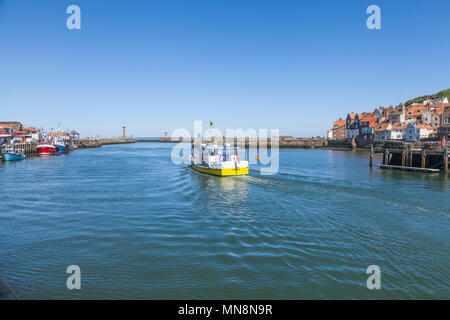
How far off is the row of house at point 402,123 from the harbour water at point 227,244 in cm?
6690

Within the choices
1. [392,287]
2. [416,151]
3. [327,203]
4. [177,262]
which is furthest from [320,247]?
[416,151]

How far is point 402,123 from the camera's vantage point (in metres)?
95.8

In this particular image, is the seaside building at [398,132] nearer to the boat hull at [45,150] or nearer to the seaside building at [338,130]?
the seaside building at [338,130]

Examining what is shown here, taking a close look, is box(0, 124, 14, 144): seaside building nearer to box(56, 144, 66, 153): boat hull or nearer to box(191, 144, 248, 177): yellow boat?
box(56, 144, 66, 153): boat hull

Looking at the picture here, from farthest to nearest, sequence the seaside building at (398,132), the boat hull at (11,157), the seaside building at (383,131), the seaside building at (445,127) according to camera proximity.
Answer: the seaside building at (383,131) < the seaside building at (398,132) < the seaside building at (445,127) < the boat hull at (11,157)

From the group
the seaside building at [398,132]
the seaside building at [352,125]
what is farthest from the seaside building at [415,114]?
the seaside building at [352,125]

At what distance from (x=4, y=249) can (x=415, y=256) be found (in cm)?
1819

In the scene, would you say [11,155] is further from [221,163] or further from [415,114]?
[415,114]

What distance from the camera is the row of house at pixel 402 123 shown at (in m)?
79.6

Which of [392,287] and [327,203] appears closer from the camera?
[392,287]

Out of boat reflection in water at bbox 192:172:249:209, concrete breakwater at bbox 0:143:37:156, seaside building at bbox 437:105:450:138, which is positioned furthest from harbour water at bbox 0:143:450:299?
seaside building at bbox 437:105:450:138
